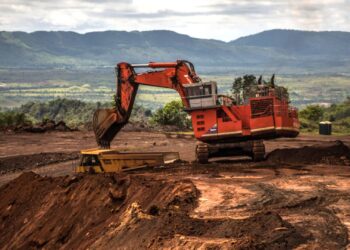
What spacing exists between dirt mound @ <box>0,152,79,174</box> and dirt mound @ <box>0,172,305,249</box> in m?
12.2

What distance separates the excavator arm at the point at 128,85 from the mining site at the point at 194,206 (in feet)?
10.4

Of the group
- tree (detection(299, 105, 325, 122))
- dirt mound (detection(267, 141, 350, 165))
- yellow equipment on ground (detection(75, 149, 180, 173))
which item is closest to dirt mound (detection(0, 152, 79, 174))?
yellow equipment on ground (detection(75, 149, 180, 173))

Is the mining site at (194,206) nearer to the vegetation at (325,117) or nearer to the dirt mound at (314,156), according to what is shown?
the dirt mound at (314,156)

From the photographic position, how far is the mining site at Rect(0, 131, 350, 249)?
19.0m

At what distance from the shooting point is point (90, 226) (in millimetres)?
25484

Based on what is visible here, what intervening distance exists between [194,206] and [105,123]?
13127mm

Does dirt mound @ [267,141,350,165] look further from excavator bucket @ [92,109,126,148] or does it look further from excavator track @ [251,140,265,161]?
excavator bucket @ [92,109,126,148]

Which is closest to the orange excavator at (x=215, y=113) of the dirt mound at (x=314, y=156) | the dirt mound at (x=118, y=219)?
the dirt mound at (x=314, y=156)

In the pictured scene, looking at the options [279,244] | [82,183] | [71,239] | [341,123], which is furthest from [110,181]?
[341,123]

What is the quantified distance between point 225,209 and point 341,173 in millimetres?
8833

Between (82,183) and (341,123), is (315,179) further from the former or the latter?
(341,123)

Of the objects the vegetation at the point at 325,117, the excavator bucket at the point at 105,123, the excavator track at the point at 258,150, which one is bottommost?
the vegetation at the point at 325,117

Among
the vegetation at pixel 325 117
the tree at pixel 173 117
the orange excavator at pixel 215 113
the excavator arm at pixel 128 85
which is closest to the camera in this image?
the orange excavator at pixel 215 113

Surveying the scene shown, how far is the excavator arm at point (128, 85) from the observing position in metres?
34.8
